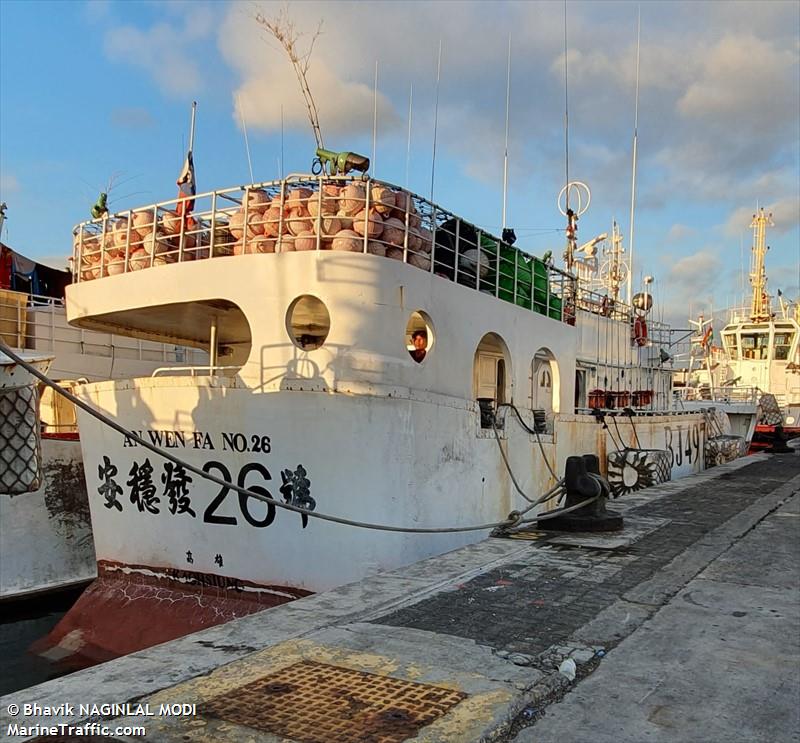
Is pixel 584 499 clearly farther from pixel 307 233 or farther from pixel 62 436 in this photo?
pixel 62 436

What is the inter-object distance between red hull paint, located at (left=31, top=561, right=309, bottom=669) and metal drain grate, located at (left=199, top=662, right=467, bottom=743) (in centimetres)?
429

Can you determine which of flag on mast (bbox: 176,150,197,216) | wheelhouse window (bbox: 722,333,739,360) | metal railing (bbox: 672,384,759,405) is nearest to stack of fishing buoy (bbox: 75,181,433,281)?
flag on mast (bbox: 176,150,197,216)

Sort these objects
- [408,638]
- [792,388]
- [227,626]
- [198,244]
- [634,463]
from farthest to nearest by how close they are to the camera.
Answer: [792,388] → [634,463] → [198,244] → [227,626] → [408,638]

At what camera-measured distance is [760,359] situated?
38812mm

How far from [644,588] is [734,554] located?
1.99 meters

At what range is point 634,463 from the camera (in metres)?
13.8

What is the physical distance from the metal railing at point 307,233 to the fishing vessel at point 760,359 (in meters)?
27.0

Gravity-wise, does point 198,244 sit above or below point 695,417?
above

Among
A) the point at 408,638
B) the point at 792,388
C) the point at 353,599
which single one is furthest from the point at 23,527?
the point at 792,388

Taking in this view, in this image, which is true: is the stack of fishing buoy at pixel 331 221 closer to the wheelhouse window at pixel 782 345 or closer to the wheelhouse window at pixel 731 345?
the wheelhouse window at pixel 782 345

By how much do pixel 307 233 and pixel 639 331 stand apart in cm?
1279

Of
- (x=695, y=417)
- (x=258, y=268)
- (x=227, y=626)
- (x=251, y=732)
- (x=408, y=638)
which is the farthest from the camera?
(x=695, y=417)

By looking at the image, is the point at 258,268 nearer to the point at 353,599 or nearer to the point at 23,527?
the point at 353,599

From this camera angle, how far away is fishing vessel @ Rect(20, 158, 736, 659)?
25.3ft
